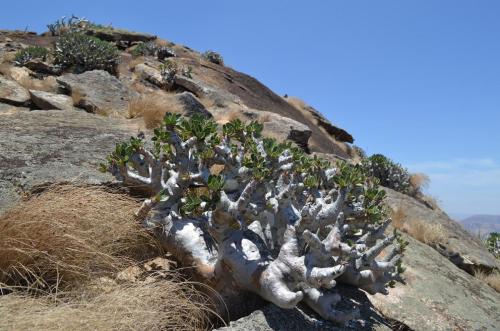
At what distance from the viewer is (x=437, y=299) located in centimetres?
559

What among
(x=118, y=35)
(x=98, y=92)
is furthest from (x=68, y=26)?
(x=98, y=92)

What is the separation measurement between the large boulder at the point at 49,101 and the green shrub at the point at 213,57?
16.1 metres

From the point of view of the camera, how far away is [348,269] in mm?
4254

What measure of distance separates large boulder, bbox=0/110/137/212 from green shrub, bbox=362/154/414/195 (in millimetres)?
8963

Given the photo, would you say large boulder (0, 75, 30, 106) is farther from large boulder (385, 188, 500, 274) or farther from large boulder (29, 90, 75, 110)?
large boulder (385, 188, 500, 274)

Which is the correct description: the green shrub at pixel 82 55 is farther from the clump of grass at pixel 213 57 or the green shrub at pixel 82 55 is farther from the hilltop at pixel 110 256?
the clump of grass at pixel 213 57

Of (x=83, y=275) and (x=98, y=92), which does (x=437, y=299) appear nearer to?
(x=83, y=275)

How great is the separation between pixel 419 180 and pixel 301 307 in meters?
12.8

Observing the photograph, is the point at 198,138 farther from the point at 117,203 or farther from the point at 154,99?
the point at 154,99

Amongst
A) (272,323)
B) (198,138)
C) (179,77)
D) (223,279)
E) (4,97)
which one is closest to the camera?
(272,323)

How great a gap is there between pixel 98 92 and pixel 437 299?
8178 millimetres

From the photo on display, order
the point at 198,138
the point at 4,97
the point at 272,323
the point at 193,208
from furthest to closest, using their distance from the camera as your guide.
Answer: the point at 4,97 < the point at 198,138 < the point at 193,208 < the point at 272,323

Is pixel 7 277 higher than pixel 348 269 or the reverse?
the reverse

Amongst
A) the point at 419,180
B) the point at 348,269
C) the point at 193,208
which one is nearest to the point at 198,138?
the point at 193,208
